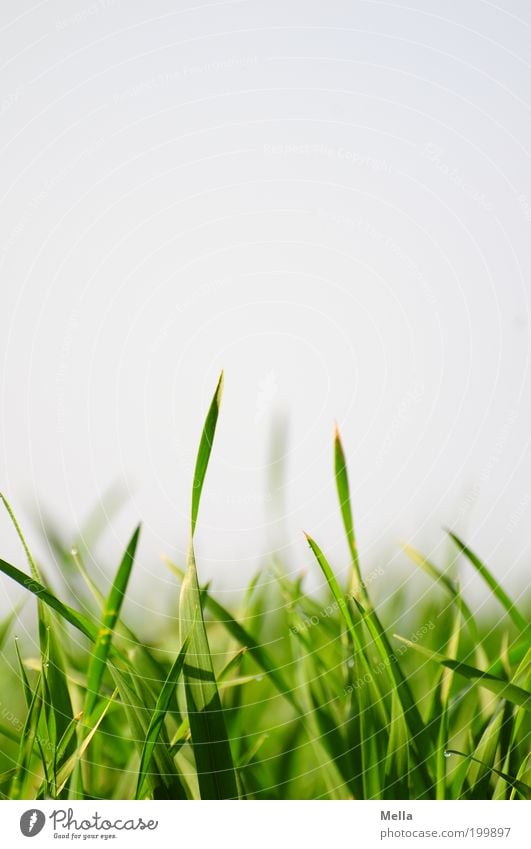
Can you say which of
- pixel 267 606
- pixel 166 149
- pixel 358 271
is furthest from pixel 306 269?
pixel 267 606

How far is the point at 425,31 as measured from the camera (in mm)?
623

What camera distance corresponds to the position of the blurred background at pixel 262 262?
0.58 meters

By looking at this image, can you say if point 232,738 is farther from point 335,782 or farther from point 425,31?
point 425,31

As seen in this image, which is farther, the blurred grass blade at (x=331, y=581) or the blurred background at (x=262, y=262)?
the blurred background at (x=262, y=262)

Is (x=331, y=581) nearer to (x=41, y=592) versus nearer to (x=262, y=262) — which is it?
(x=41, y=592)

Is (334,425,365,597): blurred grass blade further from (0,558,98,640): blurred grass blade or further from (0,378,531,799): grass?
(0,558,98,640): blurred grass blade

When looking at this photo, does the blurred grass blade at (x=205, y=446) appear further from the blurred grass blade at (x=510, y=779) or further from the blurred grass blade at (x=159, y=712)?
the blurred grass blade at (x=510, y=779)

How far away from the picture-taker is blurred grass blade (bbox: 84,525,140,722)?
1.43 ft

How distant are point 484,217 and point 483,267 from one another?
0.13 feet

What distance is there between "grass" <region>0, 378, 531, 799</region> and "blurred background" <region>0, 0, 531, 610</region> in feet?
0.32

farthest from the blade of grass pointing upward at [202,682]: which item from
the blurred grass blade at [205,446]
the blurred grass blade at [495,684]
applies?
the blurred grass blade at [495,684]

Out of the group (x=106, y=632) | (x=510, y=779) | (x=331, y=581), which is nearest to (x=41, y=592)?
(x=106, y=632)

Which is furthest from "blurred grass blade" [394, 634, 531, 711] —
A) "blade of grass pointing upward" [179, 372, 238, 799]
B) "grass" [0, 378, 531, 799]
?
"blade of grass pointing upward" [179, 372, 238, 799]

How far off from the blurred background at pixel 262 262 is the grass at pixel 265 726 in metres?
0.10
